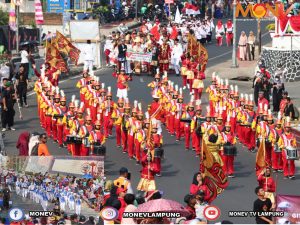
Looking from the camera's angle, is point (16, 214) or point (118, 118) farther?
point (118, 118)

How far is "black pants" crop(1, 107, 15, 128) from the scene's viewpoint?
3781cm

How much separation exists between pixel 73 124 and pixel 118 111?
6.75 ft

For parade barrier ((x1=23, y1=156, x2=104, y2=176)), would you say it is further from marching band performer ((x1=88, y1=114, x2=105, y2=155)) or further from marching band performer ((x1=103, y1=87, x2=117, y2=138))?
marching band performer ((x1=103, y1=87, x2=117, y2=138))

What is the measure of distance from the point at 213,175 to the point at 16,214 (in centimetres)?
549

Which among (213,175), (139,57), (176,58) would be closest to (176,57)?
(176,58)

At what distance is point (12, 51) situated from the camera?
2189 inches

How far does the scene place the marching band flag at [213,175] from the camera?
26.5m

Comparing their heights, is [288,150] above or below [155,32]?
below

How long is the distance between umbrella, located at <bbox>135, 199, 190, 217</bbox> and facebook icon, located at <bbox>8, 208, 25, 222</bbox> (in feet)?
6.04

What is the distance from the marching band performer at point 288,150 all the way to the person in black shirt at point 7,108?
843 cm

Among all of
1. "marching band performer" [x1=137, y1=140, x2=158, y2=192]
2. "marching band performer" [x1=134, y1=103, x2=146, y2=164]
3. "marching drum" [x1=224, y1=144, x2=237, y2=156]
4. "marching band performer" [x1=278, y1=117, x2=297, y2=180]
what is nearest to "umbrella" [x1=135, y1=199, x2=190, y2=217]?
"marching band performer" [x1=137, y1=140, x2=158, y2=192]

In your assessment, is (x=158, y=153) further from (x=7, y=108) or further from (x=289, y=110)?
(x=7, y=108)

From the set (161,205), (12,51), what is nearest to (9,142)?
(161,205)

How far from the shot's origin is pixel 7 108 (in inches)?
1481
